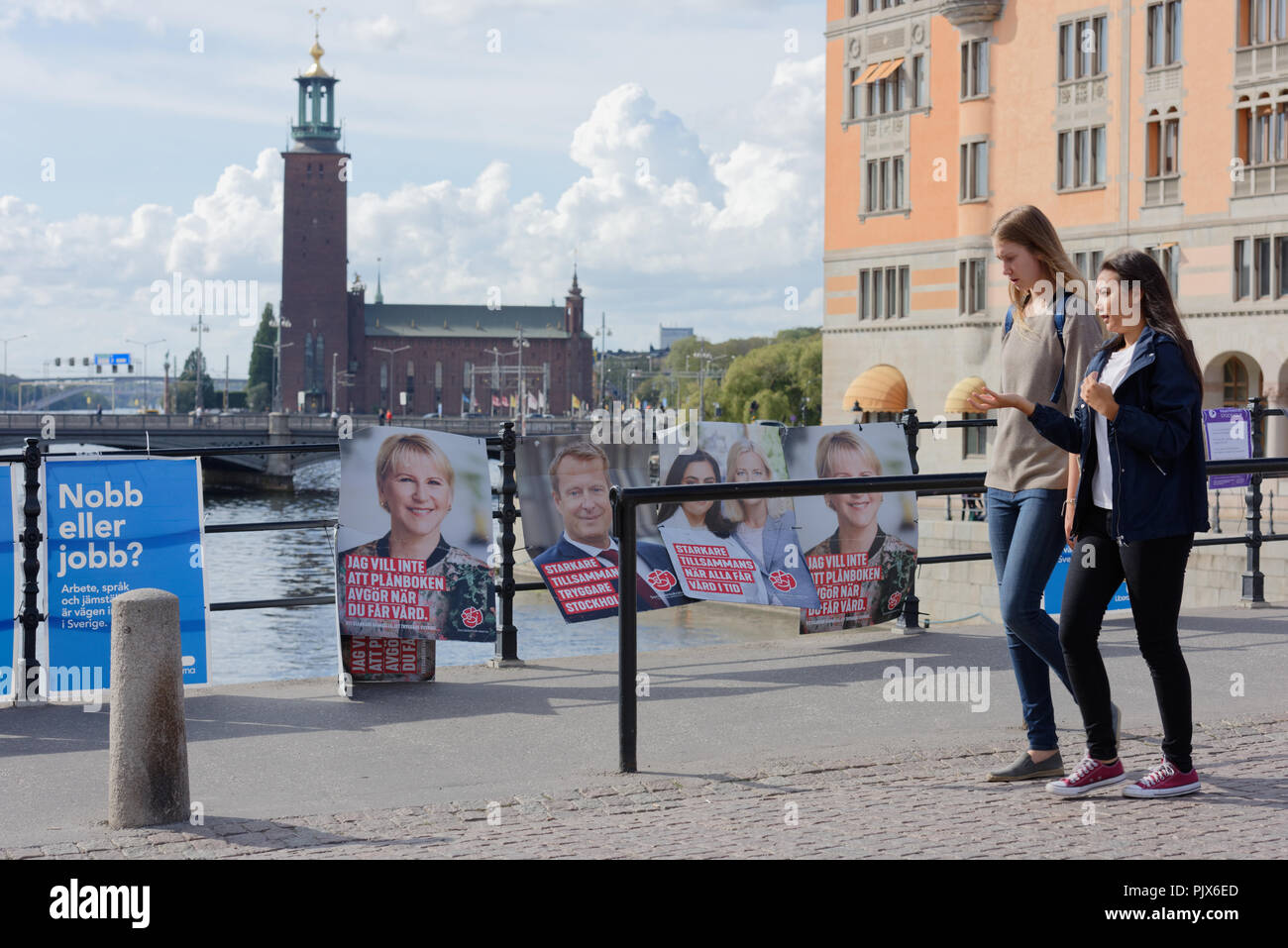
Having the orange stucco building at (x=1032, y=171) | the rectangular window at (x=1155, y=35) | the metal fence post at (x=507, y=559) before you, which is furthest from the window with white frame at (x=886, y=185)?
the metal fence post at (x=507, y=559)

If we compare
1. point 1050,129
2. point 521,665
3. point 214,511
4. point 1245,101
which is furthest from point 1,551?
point 214,511

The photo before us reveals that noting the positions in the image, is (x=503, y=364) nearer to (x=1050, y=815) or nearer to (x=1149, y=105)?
(x=1149, y=105)

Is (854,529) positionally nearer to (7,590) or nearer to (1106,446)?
(1106,446)

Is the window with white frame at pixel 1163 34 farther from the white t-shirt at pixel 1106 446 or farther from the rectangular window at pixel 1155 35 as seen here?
the white t-shirt at pixel 1106 446

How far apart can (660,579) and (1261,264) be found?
117 feet

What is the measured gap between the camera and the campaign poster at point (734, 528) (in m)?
8.86

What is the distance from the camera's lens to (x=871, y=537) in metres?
9.33

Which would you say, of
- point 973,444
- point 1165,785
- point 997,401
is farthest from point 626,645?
point 973,444

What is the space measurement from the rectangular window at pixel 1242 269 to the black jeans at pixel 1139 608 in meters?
38.1

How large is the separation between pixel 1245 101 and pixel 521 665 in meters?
37.3

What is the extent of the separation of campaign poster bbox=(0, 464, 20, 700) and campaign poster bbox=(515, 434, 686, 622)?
8.79 feet

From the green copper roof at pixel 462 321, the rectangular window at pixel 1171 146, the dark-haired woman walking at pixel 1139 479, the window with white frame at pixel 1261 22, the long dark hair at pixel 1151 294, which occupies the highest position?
the green copper roof at pixel 462 321
